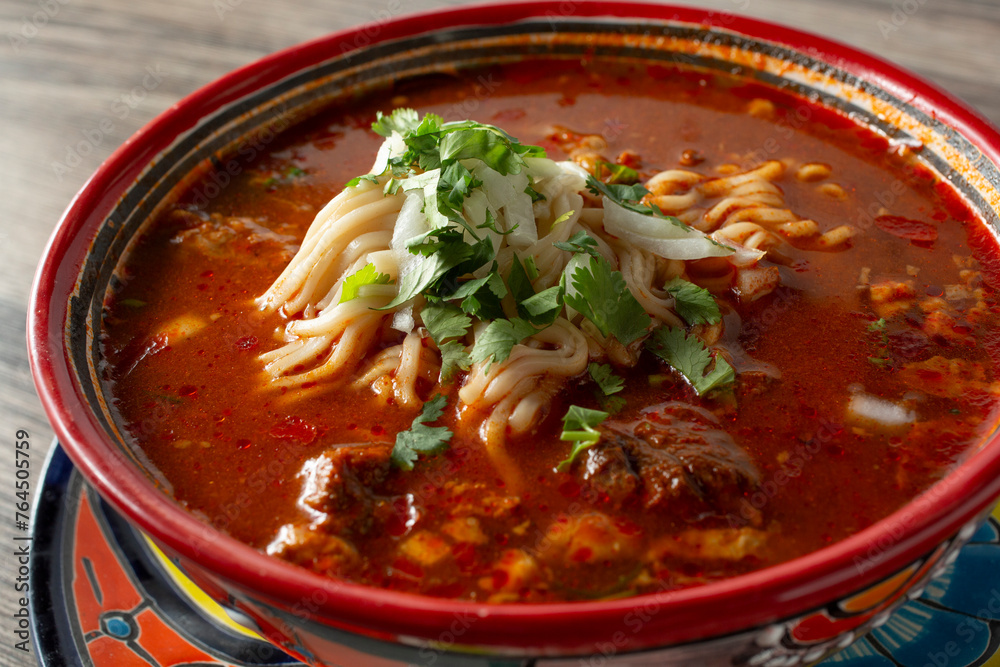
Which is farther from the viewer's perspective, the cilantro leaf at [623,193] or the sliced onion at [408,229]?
the cilantro leaf at [623,193]

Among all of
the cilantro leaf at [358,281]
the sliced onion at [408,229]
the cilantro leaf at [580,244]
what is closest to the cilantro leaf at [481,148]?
the sliced onion at [408,229]

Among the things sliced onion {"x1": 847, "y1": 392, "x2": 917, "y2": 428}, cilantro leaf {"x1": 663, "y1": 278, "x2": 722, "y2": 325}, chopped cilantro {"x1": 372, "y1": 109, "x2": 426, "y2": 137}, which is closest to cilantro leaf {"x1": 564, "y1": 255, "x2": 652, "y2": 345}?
cilantro leaf {"x1": 663, "y1": 278, "x2": 722, "y2": 325}

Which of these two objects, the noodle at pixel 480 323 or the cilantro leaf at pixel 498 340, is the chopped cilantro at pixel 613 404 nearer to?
the noodle at pixel 480 323

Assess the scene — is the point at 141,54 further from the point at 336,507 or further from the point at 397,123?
the point at 336,507

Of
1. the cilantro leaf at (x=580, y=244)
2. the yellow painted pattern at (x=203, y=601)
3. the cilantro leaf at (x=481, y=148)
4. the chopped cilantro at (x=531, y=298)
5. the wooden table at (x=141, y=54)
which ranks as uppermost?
the wooden table at (x=141, y=54)

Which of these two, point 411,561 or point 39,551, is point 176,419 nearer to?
point 39,551

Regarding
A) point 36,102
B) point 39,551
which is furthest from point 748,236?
point 36,102

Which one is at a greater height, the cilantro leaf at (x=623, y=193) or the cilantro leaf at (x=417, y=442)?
the cilantro leaf at (x=623, y=193)
